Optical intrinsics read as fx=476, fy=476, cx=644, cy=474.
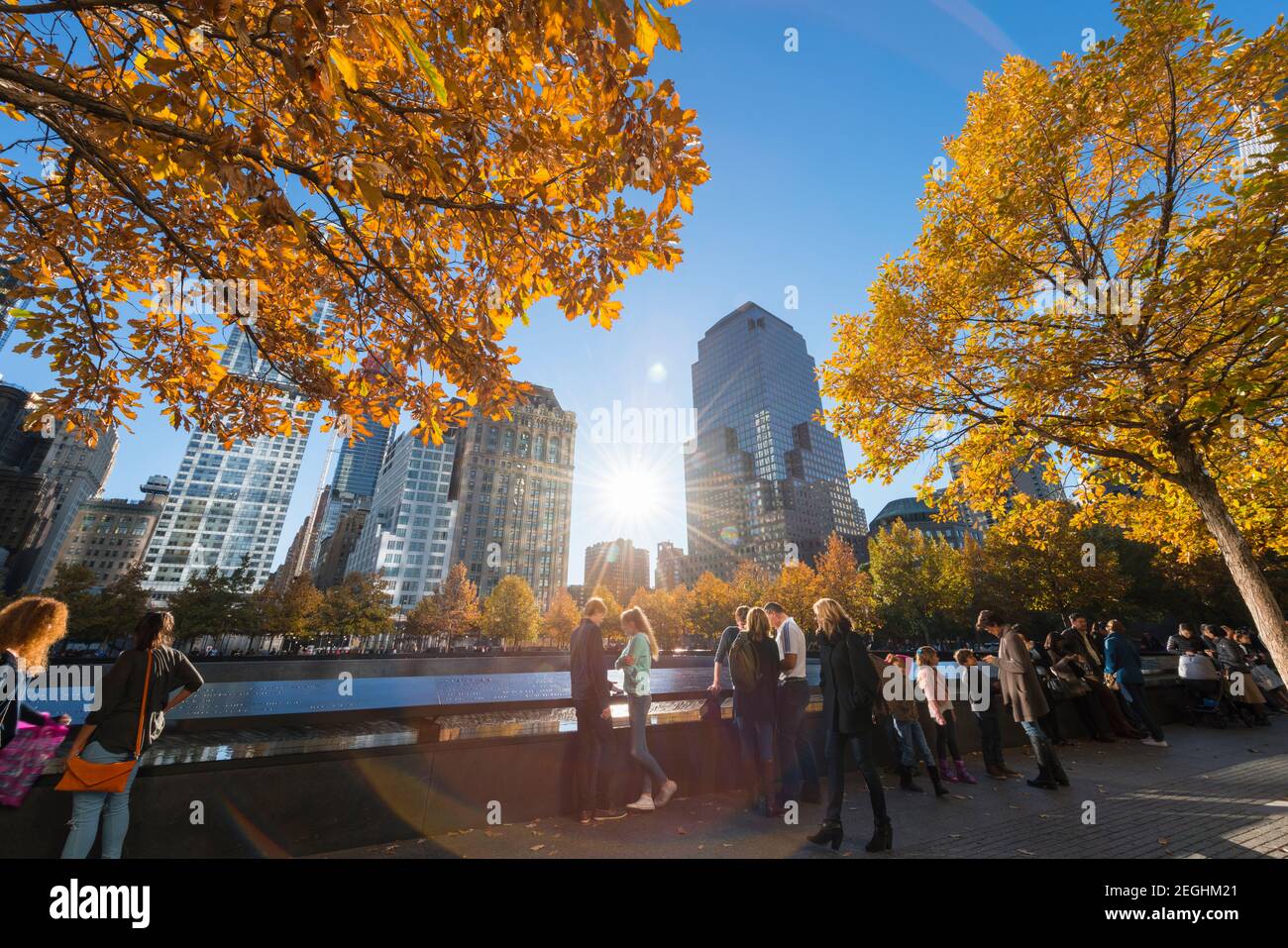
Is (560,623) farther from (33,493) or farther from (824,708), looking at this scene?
(33,493)

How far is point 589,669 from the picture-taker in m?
5.28

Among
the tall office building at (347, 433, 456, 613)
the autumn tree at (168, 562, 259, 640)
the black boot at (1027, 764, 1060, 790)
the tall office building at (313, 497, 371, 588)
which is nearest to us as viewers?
the black boot at (1027, 764, 1060, 790)

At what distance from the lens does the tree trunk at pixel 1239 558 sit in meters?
5.84

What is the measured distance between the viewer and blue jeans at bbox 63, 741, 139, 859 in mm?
3123

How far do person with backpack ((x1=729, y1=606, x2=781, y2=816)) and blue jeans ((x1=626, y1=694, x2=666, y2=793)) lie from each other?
105cm

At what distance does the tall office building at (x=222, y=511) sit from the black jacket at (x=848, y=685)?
145586 mm

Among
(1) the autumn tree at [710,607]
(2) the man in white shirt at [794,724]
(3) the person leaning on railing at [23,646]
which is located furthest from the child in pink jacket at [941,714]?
(1) the autumn tree at [710,607]

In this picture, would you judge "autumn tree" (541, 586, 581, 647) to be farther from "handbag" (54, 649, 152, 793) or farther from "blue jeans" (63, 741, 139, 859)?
"handbag" (54, 649, 152, 793)

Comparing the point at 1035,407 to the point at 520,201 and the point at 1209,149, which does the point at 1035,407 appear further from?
the point at 520,201

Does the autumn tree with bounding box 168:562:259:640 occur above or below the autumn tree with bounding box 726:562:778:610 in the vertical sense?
below

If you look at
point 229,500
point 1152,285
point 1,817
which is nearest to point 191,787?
point 1,817

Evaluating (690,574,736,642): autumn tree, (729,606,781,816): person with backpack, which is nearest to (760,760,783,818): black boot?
(729,606,781,816): person with backpack

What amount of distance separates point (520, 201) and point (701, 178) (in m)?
1.38

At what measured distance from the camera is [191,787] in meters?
3.62
